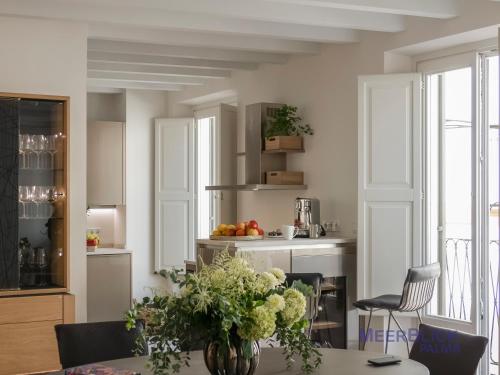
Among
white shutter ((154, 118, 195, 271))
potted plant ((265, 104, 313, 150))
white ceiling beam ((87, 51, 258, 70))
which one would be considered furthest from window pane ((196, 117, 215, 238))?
potted plant ((265, 104, 313, 150))

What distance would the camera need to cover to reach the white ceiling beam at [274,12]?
566 cm

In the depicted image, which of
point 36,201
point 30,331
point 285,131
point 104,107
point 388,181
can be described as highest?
point 104,107

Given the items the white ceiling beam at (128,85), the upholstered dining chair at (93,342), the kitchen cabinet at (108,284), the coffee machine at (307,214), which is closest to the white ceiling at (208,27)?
the white ceiling beam at (128,85)

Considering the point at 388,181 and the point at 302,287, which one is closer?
the point at 302,287

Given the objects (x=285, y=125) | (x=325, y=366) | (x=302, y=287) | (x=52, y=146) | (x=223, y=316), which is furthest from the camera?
(x=285, y=125)

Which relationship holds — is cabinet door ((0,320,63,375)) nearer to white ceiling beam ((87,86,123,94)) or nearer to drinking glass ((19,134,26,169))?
drinking glass ((19,134,26,169))

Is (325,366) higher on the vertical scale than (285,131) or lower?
lower

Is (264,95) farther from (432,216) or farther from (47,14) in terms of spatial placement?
(47,14)

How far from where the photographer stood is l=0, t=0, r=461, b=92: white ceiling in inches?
224

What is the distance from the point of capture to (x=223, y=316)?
9.14ft

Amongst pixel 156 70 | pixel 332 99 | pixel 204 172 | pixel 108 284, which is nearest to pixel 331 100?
pixel 332 99

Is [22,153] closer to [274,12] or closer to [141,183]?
[274,12]

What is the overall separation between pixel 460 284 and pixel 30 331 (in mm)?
3577

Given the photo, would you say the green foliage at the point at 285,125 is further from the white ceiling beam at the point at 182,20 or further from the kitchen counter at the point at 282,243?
the kitchen counter at the point at 282,243
